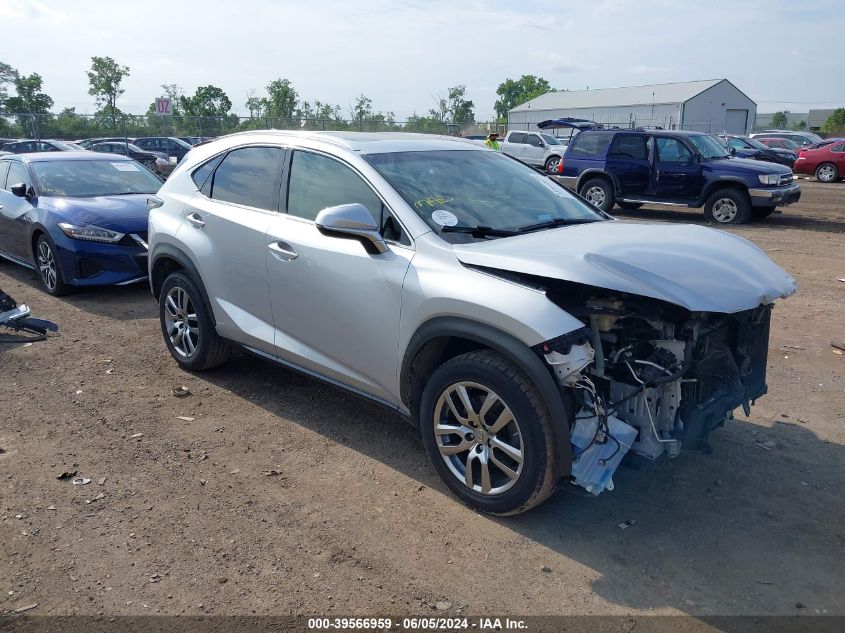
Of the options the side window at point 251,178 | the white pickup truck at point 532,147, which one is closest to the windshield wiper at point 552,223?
the side window at point 251,178

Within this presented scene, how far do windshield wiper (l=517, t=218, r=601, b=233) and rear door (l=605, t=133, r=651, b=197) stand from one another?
11.1 m

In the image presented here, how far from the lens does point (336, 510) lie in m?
3.70

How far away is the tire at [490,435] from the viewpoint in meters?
3.24

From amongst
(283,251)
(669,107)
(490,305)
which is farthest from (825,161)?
(669,107)

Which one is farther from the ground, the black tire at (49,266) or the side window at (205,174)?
the side window at (205,174)

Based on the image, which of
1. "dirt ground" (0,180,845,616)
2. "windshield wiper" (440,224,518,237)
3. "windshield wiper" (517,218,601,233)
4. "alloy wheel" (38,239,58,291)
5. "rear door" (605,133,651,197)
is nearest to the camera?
"dirt ground" (0,180,845,616)

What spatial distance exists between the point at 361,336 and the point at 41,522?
1867 mm

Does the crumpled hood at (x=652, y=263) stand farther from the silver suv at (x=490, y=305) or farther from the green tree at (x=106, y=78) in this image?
the green tree at (x=106, y=78)

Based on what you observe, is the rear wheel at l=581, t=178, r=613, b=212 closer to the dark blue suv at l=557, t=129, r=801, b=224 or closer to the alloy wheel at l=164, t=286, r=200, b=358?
the dark blue suv at l=557, t=129, r=801, b=224

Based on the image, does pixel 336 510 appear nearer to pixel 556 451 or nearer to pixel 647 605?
pixel 556 451

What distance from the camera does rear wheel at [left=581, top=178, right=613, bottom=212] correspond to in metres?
15.4

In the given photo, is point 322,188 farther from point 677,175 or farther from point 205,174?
point 677,175

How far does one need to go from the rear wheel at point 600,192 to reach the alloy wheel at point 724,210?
2147mm

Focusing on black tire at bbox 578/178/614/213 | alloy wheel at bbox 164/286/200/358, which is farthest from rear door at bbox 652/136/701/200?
alloy wheel at bbox 164/286/200/358
